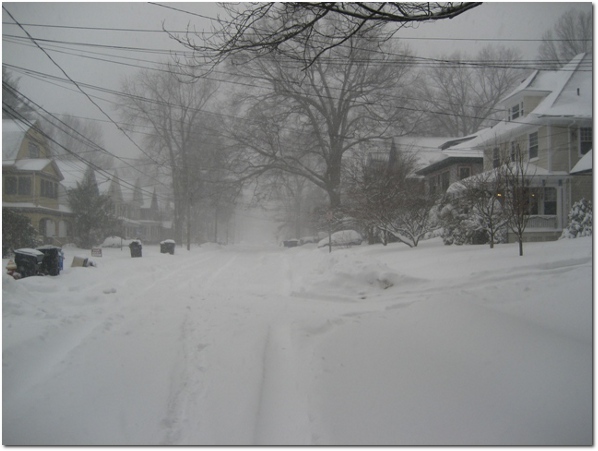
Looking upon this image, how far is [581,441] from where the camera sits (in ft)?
7.93

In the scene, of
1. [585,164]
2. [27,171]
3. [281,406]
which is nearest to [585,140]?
[585,164]

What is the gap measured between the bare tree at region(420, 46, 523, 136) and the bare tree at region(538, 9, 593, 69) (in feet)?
1.57

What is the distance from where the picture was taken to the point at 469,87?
269 inches

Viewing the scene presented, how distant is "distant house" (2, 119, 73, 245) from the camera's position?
14.0 ft

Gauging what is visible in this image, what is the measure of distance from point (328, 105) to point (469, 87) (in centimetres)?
367

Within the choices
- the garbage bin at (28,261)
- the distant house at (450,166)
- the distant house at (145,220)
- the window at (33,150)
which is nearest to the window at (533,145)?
the distant house at (450,166)

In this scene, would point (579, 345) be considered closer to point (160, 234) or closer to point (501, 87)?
point (501, 87)

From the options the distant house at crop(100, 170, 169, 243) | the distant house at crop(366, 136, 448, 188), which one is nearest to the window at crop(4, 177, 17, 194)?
the distant house at crop(366, 136, 448, 188)

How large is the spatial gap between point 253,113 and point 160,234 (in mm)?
27707

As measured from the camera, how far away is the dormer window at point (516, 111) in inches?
262

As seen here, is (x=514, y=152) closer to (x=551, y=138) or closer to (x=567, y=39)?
(x=551, y=138)

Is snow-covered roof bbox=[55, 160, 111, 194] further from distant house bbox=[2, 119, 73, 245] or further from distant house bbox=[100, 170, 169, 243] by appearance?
distant house bbox=[100, 170, 169, 243]

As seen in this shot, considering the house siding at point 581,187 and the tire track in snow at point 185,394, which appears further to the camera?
the house siding at point 581,187

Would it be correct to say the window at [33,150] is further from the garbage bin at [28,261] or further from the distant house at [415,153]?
the distant house at [415,153]
